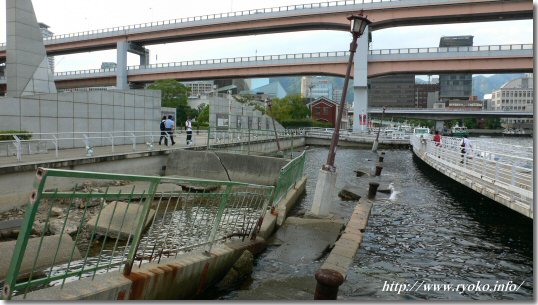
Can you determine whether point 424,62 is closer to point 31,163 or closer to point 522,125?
point 31,163

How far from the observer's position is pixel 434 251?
8.14 m

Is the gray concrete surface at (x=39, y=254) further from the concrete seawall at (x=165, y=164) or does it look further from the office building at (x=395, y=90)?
the office building at (x=395, y=90)

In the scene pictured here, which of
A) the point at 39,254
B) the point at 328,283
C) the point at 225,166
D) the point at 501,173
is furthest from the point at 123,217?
the point at 225,166

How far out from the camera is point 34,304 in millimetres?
3367

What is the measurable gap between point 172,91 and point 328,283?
203 feet

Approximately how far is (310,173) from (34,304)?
18.5m

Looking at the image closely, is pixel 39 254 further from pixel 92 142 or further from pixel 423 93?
pixel 423 93

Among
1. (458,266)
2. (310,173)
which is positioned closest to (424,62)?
(310,173)

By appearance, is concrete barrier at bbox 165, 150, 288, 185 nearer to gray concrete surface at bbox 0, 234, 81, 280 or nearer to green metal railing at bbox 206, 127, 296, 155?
green metal railing at bbox 206, 127, 296, 155

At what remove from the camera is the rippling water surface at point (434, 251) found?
6.09m

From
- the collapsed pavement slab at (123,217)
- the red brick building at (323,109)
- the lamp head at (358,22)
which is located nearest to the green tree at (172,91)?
the red brick building at (323,109)

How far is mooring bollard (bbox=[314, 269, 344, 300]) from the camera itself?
13.9ft

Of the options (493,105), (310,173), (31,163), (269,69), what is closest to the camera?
(31,163)

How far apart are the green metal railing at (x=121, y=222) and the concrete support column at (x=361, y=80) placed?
4566 centimetres
